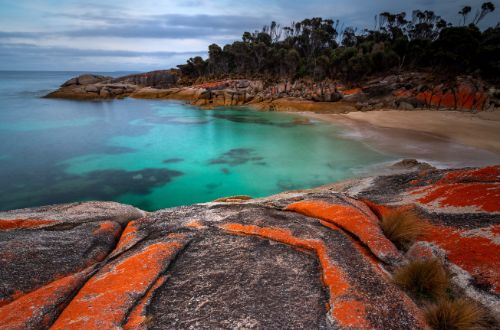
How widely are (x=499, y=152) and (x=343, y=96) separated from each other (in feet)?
104

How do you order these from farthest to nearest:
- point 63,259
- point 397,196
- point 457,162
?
point 457,162, point 397,196, point 63,259

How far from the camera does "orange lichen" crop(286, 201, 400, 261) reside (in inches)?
187

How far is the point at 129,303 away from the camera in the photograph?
11.5 ft

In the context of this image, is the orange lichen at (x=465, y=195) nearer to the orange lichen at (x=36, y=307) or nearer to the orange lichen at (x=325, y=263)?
the orange lichen at (x=325, y=263)

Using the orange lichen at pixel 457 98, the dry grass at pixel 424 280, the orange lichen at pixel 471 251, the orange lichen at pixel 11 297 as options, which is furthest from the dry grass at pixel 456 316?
the orange lichen at pixel 457 98

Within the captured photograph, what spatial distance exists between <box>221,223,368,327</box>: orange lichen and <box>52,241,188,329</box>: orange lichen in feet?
4.66

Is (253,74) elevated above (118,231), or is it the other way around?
(253,74)

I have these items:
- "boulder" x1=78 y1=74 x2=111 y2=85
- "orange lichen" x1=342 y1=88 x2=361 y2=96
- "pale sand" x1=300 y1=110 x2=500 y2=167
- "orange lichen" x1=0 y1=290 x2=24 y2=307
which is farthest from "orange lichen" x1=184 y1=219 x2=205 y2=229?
"boulder" x1=78 y1=74 x2=111 y2=85

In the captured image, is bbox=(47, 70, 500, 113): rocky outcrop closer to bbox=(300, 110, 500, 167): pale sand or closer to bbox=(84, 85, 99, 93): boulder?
bbox=(84, 85, 99, 93): boulder

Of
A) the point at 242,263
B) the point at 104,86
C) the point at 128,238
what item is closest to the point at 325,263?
the point at 242,263

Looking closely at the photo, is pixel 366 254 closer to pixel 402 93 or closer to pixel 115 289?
pixel 115 289

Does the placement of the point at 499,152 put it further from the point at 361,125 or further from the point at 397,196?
the point at 397,196

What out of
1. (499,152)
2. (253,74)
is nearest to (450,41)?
(499,152)

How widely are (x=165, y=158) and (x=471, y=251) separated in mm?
24185
